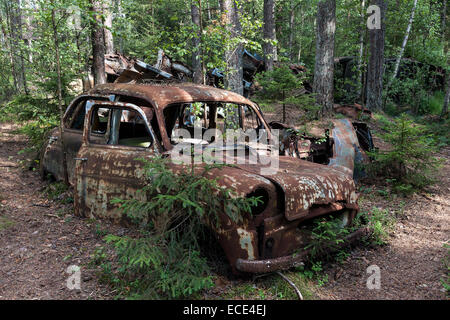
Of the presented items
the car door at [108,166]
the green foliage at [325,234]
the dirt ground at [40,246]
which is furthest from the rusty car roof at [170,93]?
the green foliage at [325,234]

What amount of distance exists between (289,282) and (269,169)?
1.09 m

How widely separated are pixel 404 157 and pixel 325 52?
494 cm

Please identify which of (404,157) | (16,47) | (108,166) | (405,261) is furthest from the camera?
(16,47)

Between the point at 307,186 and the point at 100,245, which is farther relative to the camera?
the point at 100,245

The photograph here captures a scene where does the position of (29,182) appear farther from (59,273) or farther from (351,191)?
(351,191)

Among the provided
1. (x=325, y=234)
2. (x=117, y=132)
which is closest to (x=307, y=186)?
(x=325, y=234)

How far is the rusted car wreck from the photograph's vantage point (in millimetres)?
2812

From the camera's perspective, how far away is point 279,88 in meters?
7.47

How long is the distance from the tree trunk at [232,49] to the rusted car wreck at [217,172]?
211cm

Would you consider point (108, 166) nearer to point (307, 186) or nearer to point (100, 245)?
point (100, 245)

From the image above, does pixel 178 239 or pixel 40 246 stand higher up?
pixel 178 239

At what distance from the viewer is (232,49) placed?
275 inches

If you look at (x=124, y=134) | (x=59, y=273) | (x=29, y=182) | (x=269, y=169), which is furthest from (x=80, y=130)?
(x=269, y=169)

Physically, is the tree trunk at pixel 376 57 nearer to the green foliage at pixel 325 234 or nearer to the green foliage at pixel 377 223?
the green foliage at pixel 377 223
